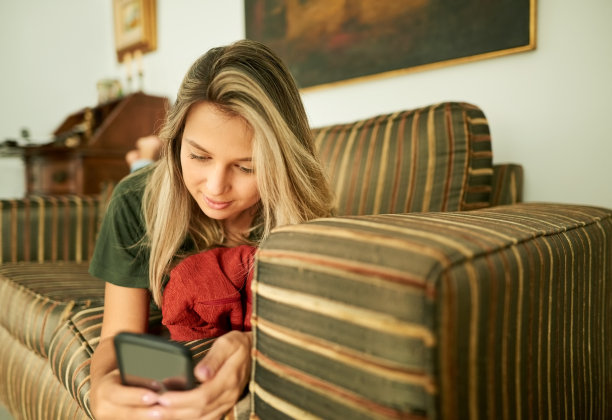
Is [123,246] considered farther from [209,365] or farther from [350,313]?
[350,313]

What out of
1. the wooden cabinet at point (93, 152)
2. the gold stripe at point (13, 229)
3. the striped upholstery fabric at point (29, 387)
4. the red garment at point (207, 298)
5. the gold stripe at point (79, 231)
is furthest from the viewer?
the wooden cabinet at point (93, 152)

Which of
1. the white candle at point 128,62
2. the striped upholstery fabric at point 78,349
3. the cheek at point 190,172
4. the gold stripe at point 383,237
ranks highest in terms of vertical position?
the white candle at point 128,62

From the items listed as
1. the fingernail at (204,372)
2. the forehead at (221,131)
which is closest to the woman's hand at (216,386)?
the fingernail at (204,372)

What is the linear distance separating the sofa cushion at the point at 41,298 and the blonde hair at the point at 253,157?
353 mm

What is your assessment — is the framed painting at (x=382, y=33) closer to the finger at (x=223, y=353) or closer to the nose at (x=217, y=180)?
the nose at (x=217, y=180)

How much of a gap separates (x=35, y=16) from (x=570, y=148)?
11.9ft

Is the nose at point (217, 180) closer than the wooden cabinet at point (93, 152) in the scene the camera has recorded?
Yes

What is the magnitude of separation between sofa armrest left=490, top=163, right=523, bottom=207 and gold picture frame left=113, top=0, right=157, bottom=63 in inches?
96.2

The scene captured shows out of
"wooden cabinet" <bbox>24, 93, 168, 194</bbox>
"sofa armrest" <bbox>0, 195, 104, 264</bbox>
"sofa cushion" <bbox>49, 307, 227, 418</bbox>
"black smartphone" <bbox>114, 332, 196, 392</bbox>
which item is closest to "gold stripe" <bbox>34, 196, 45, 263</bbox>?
"sofa armrest" <bbox>0, 195, 104, 264</bbox>

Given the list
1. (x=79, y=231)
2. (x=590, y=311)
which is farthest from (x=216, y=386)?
(x=79, y=231)

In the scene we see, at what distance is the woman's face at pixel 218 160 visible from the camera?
727 mm

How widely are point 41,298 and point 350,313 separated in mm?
984

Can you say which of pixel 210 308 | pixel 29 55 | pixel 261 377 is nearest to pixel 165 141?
pixel 210 308

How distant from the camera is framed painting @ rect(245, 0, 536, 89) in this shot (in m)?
1.27
